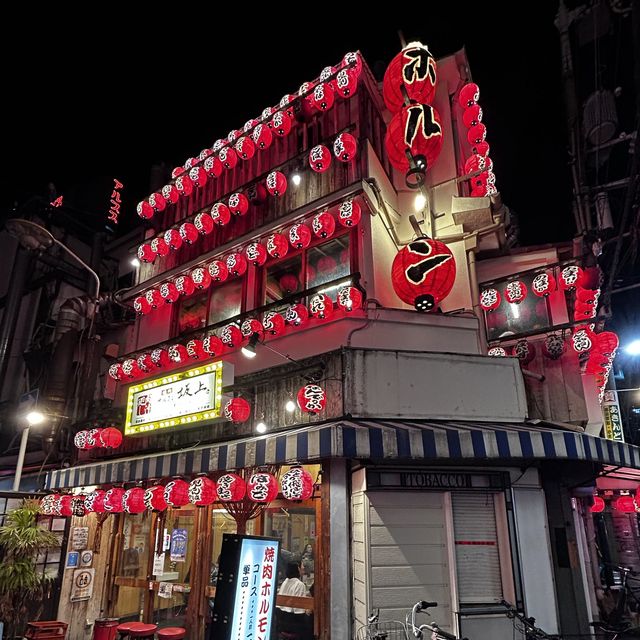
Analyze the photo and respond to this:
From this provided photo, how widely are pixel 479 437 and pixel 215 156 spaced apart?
462 inches

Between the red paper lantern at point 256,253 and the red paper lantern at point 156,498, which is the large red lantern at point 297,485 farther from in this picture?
the red paper lantern at point 256,253

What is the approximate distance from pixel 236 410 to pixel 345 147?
6.79m

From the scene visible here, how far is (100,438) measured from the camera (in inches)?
508

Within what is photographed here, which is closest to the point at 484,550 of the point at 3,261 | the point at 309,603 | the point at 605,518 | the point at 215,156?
the point at 309,603

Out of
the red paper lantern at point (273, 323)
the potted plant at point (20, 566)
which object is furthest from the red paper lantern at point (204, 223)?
the potted plant at point (20, 566)

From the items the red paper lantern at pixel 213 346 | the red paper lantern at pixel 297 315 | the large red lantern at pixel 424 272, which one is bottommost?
the red paper lantern at pixel 213 346

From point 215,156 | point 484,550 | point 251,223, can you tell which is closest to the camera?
point 484,550

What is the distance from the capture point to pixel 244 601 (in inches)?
199

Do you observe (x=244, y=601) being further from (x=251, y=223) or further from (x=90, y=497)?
(x=251, y=223)

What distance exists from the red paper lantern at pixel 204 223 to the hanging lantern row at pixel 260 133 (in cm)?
180

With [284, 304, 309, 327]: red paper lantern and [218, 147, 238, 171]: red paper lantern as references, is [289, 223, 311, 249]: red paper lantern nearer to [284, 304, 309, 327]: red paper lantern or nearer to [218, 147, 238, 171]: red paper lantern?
[284, 304, 309, 327]: red paper lantern

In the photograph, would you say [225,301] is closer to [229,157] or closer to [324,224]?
[324,224]

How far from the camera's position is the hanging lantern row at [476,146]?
12250mm

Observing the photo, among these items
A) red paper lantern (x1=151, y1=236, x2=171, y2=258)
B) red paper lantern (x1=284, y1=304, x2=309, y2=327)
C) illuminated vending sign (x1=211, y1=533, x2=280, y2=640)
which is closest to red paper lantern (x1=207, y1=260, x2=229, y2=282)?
red paper lantern (x1=151, y1=236, x2=171, y2=258)
